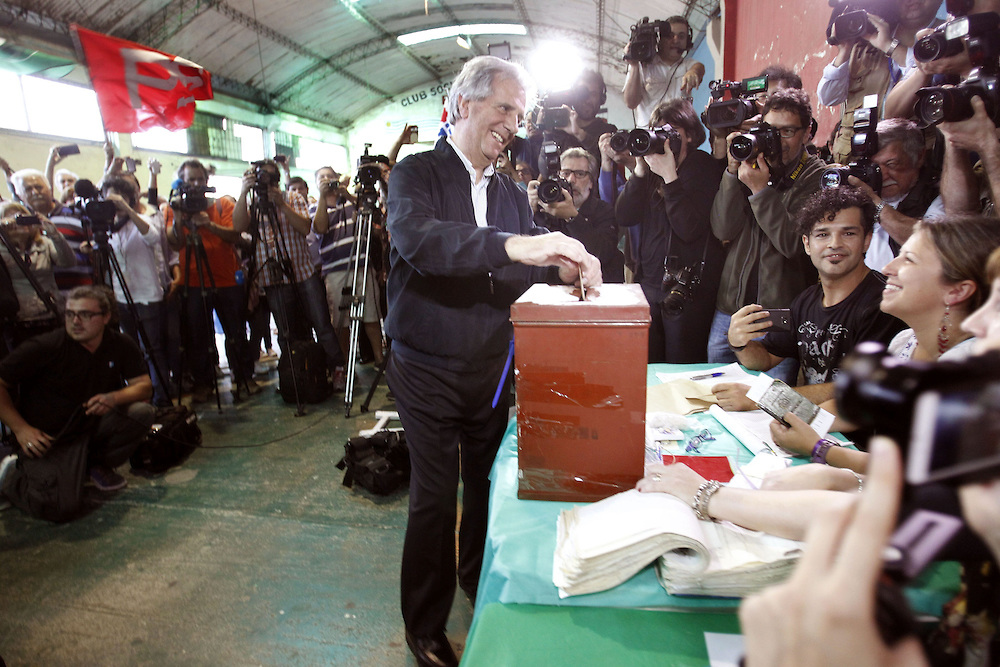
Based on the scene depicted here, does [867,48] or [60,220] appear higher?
[867,48]

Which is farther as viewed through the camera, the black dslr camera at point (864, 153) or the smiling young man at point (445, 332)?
the black dslr camera at point (864, 153)

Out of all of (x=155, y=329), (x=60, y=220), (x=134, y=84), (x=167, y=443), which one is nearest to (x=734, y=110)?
(x=167, y=443)

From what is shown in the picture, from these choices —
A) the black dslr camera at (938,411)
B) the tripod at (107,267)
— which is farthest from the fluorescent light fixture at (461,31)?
the black dslr camera at (938,411)

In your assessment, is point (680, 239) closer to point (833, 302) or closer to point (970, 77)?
point (833, 302)

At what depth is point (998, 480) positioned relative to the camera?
0.41 meters

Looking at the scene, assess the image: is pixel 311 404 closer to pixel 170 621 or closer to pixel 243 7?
pixel 170 621

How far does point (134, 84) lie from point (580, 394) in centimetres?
676

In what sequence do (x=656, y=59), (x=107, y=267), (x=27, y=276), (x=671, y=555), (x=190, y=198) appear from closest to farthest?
(x=671, y=555) < (x=27, y=276) < (x=107, y=267) < (x=190, y=198) < (x=656, y=59)

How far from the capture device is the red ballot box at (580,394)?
1.06 m

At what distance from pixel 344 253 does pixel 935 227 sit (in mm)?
3928

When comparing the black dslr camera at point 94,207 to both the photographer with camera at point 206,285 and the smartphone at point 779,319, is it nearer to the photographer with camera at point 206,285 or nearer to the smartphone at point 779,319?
the photographer with camera at point 206,285

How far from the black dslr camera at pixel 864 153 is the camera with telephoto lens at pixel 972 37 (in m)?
0.25

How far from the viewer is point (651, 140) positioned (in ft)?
7.60

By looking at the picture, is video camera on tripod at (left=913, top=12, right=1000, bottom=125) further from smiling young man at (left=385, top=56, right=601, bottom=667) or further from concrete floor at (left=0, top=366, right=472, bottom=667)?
concrete floor at (left=0, top=366, right=472, bottom=667)
